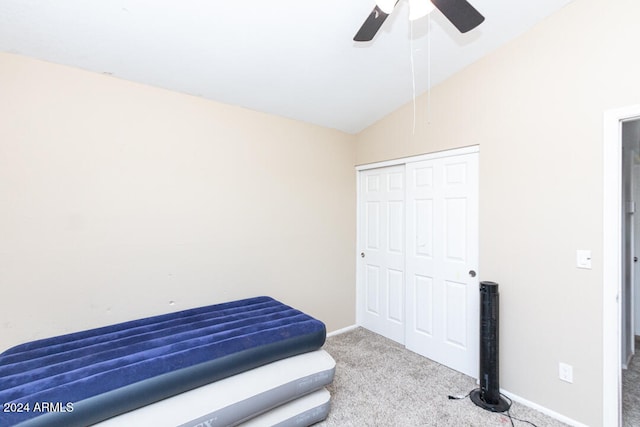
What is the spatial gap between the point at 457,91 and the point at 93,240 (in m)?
3.25

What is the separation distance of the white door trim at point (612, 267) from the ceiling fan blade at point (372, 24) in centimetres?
164

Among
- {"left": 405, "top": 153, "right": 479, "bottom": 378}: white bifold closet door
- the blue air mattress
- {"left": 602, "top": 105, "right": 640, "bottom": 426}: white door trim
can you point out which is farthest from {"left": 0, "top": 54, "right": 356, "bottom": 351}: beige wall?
{"left": 602, "top": 105, "right": 640, "bottom": 426}: white door trim

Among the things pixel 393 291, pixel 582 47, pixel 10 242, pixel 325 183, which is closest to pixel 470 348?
pixel 393 291

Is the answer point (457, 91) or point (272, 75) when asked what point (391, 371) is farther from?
point (272, 75)

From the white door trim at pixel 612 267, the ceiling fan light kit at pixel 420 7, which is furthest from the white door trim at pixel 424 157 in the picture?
the ceiling fan light kit at pixel 420 7

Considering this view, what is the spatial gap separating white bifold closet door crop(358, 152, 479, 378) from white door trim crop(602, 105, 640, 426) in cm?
83

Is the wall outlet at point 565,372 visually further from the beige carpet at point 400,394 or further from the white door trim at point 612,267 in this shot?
the beige carpet at point 400,394

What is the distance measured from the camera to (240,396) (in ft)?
5.30

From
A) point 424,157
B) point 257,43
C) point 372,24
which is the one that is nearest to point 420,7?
point 372,24

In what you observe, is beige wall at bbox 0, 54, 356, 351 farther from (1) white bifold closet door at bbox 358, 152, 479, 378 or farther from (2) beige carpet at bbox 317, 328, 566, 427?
(2) beige carpet at bbox 317, 328, 566, 427

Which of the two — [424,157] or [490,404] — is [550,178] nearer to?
[424,157]

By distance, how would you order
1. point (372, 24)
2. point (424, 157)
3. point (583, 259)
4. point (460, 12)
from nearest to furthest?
point (460, 12), point (372, 24), point (583, 259), point (424, 157)

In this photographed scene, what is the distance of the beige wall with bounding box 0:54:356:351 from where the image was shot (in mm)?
1924

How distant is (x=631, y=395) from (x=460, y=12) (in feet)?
10.2
